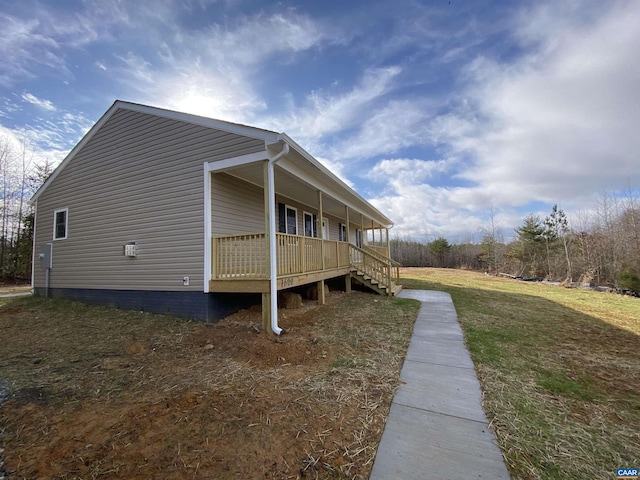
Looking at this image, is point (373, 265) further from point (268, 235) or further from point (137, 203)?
point (137, 203)

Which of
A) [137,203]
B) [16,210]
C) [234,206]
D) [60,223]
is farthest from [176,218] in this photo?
[16,210]

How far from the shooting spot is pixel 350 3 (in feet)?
23.6

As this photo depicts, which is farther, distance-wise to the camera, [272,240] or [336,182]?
[336,182]

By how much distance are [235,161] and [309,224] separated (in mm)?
6634

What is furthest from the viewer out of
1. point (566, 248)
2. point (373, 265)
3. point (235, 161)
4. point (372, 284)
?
point (566, 248)

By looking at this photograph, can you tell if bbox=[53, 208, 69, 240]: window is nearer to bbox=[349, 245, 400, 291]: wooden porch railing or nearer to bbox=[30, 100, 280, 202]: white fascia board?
bbox=[30, 100, 280, 202]: white fascia board

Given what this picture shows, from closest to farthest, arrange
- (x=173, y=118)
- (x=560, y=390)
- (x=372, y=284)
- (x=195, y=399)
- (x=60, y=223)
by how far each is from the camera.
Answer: (x=195, y=399) → (x=560, y=390) → (x=173, y=118) → (x=60, y=223) → (x=372, y=284)

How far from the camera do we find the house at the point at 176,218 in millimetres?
5934

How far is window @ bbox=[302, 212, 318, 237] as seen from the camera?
11984 mm

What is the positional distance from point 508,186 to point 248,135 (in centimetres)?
2526

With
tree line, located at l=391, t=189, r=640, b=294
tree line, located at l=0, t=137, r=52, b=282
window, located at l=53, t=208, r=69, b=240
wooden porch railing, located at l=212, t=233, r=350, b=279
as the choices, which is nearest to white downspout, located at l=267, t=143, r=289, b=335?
wooden porch railing, located at l=212, t=233, r=350, b=279

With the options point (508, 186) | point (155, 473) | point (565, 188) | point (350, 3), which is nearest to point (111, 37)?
point (350, 3)

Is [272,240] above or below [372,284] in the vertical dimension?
above

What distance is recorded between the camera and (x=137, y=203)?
7203 mm
